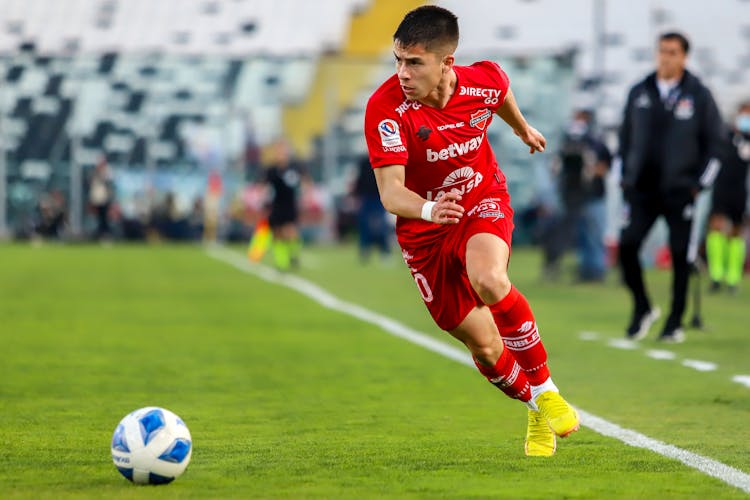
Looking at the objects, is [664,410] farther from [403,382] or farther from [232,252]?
[232,252]

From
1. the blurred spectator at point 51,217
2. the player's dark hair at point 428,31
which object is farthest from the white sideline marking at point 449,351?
the blurred spectator at point 51,217

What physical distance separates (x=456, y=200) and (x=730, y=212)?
14370mm

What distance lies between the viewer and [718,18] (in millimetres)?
36969

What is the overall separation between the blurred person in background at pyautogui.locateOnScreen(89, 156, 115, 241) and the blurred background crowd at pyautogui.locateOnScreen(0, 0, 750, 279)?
0.05 m

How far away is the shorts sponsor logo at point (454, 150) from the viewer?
23.9 feet

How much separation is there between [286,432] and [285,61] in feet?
107

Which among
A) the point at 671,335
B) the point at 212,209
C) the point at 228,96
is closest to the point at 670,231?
the point at 671,335

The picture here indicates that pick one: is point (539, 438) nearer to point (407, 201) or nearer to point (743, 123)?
point (407, 201)

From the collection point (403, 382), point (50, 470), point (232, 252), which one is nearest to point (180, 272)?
point (232, 252)

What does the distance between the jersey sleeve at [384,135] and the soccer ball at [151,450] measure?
1.51 m

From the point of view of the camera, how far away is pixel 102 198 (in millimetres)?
36750

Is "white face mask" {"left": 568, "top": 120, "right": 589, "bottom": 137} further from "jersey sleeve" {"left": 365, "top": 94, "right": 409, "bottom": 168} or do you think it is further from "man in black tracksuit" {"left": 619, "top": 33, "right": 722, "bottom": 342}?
"jersey sleeve" {"left": 365, "top": 94, "right": 409, "bottom": 168}

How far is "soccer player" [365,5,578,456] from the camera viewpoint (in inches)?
276

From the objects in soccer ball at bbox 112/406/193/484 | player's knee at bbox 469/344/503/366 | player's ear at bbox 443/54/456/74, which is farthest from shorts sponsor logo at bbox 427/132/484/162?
soccer ball at bbox 112/406/193/484
